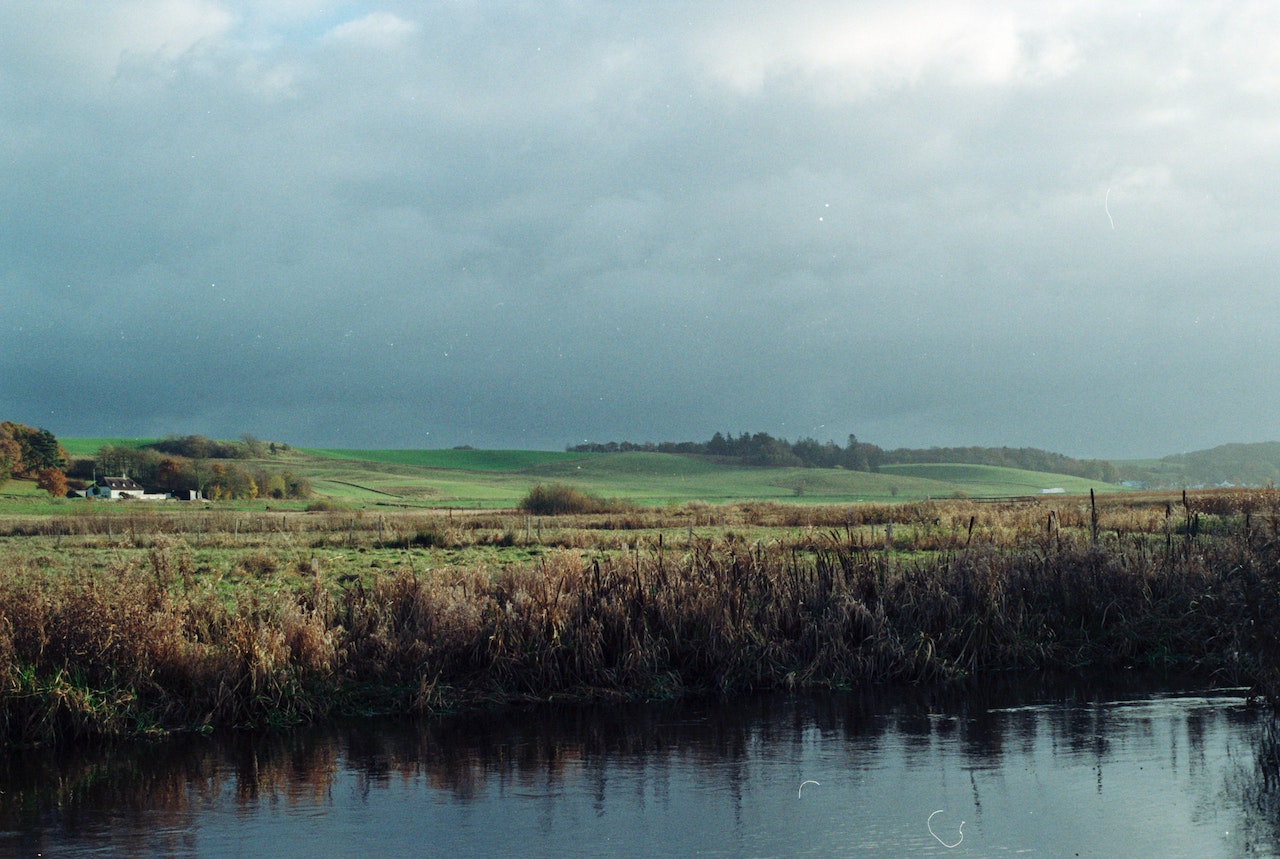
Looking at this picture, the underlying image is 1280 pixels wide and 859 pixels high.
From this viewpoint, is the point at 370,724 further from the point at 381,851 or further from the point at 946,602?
the point at 946,602

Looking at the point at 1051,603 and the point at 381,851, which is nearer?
the point at 381,851

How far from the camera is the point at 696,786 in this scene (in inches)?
441

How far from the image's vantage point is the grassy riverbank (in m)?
14.3

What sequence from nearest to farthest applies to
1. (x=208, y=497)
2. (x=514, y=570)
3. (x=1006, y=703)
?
1. (x=1006, y=703)
2. (x=514, y=570)
3. (x=208, y=497)

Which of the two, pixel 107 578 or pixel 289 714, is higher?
pixel 107 578

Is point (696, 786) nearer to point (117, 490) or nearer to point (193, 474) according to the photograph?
point (117, 490)

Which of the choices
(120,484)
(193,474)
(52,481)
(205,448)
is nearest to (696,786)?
(193,474)

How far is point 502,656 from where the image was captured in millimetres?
16219

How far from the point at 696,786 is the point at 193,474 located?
127 metres

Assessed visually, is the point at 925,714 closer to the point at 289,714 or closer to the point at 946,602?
the point at 946,602

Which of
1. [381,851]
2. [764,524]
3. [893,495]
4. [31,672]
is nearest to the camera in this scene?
[381,851]

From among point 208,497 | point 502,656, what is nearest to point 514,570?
point 502,656

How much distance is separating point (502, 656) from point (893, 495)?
13930cm

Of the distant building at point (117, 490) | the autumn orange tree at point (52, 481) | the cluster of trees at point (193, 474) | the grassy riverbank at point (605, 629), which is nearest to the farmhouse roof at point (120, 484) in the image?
the distant building at point (117, 490)
